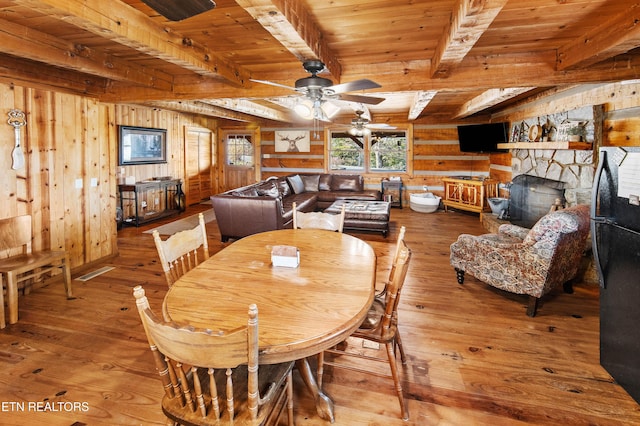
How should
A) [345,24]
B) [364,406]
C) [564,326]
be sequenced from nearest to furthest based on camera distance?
[364,406] → [345,24] → [564,326]

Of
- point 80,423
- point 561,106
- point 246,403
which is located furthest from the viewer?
point 561,106

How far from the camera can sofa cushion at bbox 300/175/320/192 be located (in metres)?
8.23

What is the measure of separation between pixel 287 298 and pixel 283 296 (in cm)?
3

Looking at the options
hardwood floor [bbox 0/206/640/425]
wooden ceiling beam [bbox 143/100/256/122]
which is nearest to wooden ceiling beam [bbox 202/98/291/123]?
wooden ceiling beam [bbox 143/100/256/122]

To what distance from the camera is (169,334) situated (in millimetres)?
1139

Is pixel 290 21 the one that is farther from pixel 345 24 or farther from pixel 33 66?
pixel 33 66

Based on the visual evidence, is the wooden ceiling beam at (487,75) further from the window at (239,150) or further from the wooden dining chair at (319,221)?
the window at (239,150)

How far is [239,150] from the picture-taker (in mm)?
9773

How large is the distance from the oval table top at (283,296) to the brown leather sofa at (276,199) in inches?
105

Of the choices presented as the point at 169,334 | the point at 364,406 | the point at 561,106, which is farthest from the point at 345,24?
the point at 561,106

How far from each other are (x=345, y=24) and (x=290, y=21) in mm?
619

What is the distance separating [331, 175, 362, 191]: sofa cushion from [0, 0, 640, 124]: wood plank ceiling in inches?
176

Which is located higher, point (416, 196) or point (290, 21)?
point (290, 21)

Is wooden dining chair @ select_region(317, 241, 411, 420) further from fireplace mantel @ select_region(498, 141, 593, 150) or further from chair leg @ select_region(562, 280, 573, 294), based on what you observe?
fireplace mantel @ select_region(498, 141, 593, 150)
